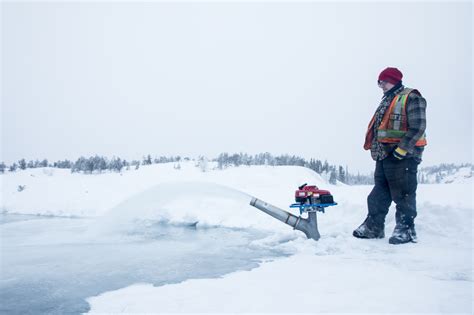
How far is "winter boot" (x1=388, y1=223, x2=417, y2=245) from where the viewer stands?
3.31 m

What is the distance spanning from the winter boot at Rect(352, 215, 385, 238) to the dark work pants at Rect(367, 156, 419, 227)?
36 mm

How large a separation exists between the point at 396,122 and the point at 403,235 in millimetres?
1281

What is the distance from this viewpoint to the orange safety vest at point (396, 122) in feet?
11.3

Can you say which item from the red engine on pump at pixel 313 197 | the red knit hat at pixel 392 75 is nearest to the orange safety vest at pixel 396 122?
the red knit hat at pixel 392 75

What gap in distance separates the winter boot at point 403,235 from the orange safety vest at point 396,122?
3.13 ft

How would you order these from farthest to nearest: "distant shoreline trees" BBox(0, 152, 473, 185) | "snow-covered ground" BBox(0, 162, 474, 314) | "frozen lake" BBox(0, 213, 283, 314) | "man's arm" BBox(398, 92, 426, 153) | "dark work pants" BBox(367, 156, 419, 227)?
1. "distant shoreline trees" BBox(0, 152, 473, 185)
2. "dark work pants" BBox(367, 156, 419, 227)
3. "man's arm" BBox(398, 92, 426, 153)
4. "frozen lake" BBox(0, 213, 283, 314)
5. "snow-covered ground" BBox(0, 162, 474, 314)

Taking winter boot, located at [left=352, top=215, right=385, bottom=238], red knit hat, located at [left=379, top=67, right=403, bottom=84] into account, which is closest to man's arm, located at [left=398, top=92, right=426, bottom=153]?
red knit hat, located at [left=379, top=67, right=403, bottom=84]

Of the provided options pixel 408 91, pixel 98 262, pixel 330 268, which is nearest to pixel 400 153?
pixel 408 91

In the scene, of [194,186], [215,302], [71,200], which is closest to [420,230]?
[215,302]

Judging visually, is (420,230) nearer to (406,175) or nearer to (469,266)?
(406,175)

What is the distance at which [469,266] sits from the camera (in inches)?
95.0

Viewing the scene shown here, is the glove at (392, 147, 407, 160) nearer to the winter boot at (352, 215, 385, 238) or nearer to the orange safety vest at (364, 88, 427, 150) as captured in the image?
the orange safety vest at (364, 88, 427, 150)

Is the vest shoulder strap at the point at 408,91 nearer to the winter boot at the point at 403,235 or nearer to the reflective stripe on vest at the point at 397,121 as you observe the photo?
the reflective stripe on vest at the point at 397,121

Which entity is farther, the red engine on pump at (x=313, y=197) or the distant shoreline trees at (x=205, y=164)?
the distant shoreline trees at (x=205, y=164)
